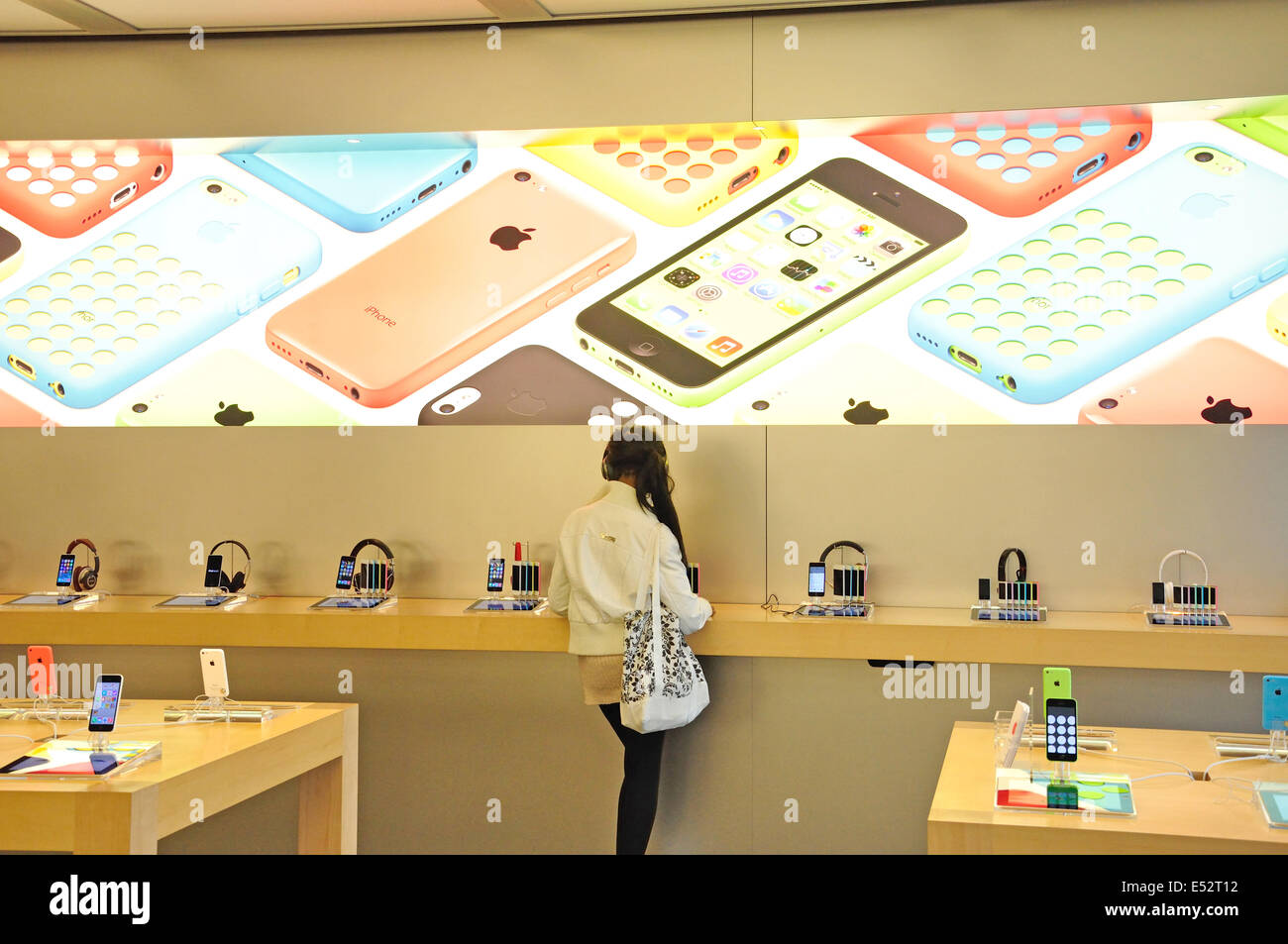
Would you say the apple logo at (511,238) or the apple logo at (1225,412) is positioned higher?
the apple logo at (511,238)

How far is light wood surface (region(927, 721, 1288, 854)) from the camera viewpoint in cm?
208

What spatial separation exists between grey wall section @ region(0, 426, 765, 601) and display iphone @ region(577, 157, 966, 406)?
0.32 m

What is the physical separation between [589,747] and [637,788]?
62 cm

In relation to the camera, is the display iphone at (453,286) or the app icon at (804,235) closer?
the app icon at (804,235)

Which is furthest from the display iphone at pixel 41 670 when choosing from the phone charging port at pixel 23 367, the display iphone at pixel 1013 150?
the display iphone at pixel 1013 150

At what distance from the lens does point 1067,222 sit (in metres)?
4.03

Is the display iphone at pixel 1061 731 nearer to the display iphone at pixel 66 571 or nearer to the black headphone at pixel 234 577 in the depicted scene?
the black headphone at pixel 234 577

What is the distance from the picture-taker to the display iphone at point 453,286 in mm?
4324

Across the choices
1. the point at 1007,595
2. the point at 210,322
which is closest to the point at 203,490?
the point at 210,322

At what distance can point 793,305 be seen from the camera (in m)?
4.20

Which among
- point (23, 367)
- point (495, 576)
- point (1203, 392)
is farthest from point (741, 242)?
point (23, 367)

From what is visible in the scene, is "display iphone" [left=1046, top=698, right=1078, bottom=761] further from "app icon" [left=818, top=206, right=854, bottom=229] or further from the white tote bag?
"app icon" [left=818, top=206, right=854, bottom=229]

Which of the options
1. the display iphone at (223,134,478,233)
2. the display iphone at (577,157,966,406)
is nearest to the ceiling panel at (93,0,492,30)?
the display iphone at (223,134,478,233)

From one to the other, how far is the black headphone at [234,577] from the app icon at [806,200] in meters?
2.55
